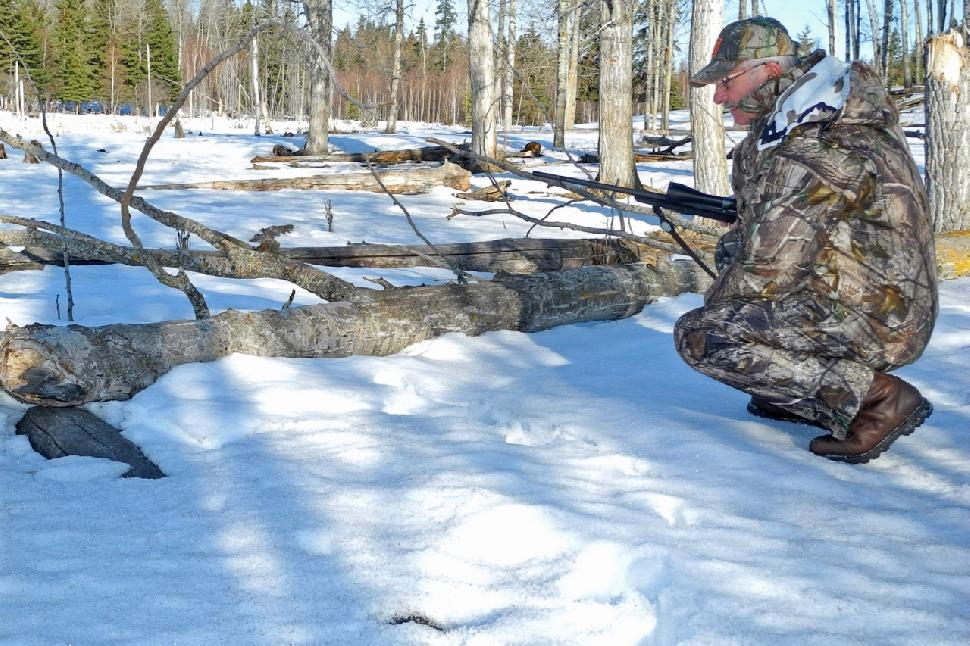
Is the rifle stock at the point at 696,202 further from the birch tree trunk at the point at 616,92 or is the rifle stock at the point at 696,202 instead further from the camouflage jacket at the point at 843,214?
the birch tree trunk at the point at 616,92

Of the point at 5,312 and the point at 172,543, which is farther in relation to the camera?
the point at 5,312

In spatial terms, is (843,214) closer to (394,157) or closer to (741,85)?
(741,85)

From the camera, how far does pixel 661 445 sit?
291 centimetres

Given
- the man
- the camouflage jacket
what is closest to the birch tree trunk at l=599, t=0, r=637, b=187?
the man

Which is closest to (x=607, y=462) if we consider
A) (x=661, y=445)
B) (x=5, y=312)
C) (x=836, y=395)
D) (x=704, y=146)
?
(x=661, y=445)

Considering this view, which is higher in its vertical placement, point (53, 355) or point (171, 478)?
point (53, 355)

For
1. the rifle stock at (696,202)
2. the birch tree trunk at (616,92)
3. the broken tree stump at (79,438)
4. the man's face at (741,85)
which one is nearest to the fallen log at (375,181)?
the birch tree trunk at (616,92)

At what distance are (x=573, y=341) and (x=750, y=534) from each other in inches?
102

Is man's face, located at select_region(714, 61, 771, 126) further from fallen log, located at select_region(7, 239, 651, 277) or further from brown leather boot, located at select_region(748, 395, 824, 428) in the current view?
fallen log, located at select_region(7, 239, 651, 277)

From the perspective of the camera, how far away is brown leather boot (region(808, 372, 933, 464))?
274 centimetres

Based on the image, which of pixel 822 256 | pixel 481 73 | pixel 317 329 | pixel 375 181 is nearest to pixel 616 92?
pixel 375 181

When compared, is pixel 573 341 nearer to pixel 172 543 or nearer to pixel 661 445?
pixel 661 445

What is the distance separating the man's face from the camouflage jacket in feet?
0.58

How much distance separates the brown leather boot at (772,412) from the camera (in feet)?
10.6
